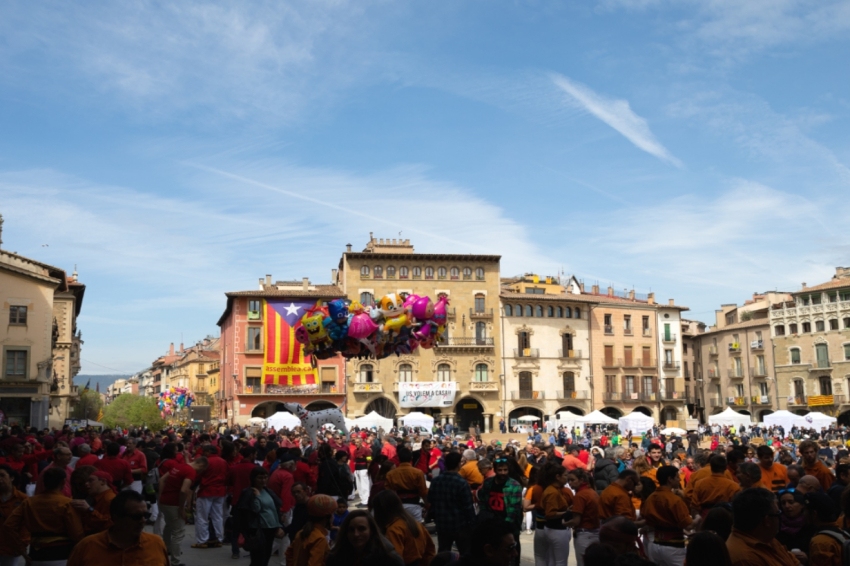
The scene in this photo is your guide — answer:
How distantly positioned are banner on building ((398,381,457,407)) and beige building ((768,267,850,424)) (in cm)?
2567

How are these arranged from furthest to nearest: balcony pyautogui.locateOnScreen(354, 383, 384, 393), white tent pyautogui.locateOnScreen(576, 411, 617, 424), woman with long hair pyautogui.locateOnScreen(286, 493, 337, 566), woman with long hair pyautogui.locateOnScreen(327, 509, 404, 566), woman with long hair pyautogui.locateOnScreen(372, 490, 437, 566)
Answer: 1. balcony pyautogui.locateOnScreen(354, 383, 384, 393)
2. white tent pyautogui.locateOnScreen(576, 411, 617, 424)
3. woman with long hair pyautogui.locateOnScreen(372, 490, 437, 566)
4. woman with long hair pyautogui.locateOnScreen(286, 493, 337, 566)
5. woman with long hair pyautogui.locateOnScreen(327, 509, 404, 566)

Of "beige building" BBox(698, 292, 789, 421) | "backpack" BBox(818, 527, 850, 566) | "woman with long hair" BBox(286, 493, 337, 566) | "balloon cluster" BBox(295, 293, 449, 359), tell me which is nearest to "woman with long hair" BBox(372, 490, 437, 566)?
"woman with long hair" BBox(286, 493, 337, 566)

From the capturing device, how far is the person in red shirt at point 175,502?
10797 mm

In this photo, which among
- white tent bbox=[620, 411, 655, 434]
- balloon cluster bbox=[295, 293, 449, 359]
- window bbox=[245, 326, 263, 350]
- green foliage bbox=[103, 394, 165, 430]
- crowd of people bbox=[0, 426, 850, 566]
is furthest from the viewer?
green foliage bbox=[103, 394, 165, 430]

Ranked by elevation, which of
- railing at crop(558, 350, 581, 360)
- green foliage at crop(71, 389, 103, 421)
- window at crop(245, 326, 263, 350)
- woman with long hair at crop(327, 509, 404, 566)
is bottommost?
woman with long hair at crop(327, 509, 404, 566)

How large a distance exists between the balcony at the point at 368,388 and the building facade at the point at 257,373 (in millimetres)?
899

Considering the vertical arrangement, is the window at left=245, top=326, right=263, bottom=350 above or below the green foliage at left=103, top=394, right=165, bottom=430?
above

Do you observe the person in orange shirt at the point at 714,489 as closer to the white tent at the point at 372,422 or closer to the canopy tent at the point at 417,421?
the white tent at the point at 372,422

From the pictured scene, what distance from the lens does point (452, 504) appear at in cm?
843

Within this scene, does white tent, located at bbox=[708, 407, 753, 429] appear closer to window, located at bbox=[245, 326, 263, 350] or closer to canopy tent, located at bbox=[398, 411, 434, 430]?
canopy tent, located at bbox=[398, 411, 434, 430]

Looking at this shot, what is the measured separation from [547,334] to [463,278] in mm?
7300


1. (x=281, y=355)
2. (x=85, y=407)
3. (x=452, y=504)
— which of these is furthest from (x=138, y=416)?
(x=452, y=504)

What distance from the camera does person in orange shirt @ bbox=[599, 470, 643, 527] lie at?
26.8 feet

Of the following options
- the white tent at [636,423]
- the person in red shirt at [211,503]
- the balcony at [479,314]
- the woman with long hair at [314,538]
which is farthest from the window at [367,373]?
the woman with long hair at [314,538]
